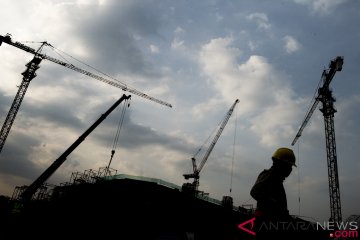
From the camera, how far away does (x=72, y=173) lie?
4050cm

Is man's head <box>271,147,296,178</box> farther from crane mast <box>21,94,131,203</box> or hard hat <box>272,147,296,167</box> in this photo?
crane mast <box>21,94,131,203</box>

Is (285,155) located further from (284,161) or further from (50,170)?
(50,170)

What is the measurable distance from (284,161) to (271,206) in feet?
2.57

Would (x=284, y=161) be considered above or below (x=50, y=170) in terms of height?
below

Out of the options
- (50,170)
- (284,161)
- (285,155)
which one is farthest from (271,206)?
(50,170)

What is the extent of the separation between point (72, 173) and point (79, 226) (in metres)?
12.9

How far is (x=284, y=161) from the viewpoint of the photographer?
4305 mm

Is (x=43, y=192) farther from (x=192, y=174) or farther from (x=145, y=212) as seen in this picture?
(x=192, y=174)

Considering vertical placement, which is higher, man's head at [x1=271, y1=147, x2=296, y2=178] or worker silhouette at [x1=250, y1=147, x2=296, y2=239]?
man's head at [x1=271, y1=147, x2=296, y2=178]

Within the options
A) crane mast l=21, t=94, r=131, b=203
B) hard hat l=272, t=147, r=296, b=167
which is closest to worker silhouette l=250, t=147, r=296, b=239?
hard hat l=272, t=147, r=296, b=167

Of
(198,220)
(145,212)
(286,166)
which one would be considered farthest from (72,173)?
(286,166)

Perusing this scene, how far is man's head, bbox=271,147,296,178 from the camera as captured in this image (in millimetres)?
4300

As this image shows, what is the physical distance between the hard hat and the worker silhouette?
17 cm

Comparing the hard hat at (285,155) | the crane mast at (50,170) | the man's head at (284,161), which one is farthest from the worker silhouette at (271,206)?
the crane mast at (50,170)
